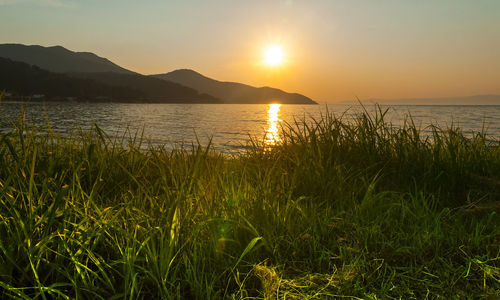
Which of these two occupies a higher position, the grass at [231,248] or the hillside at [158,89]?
the hillside at [158,89]

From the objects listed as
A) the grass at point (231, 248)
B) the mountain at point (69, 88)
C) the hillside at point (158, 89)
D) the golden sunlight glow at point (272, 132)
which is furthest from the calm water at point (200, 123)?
the hillside at point (158, 89)

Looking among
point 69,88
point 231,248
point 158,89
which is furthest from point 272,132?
point 158,89

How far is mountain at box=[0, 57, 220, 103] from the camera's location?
91.9m

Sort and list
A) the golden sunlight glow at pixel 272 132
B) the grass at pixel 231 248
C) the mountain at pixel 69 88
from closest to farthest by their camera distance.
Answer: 1. the grass at pixel 231 248
2. the golden sunlight glow at pixel 272 132
3. the mountain at pixel 69 88

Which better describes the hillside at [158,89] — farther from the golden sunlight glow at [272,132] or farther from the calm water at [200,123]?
the golden sunlight glow at [272,132]

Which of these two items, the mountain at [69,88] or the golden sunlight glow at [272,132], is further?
the mountain at [69,88]

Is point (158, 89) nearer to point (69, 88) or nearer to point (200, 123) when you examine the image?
point (69, 88)

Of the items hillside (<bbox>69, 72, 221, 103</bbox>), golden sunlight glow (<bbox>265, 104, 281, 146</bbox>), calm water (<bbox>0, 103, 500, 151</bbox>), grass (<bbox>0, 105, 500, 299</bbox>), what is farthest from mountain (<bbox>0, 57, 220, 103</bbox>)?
grass (<bbox>0, 105, 500, 299</bbox>)

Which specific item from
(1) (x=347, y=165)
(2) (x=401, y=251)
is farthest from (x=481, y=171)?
(2) (x=401, y=251)

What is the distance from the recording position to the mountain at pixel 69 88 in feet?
302

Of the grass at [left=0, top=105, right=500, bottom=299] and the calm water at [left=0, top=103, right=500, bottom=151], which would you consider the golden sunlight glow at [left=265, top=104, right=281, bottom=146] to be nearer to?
the calm water at [left=0, top=103, right=500, bottom=151]

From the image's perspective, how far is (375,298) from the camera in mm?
1623

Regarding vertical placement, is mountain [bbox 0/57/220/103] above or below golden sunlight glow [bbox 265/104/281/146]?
above

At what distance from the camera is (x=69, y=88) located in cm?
10581
